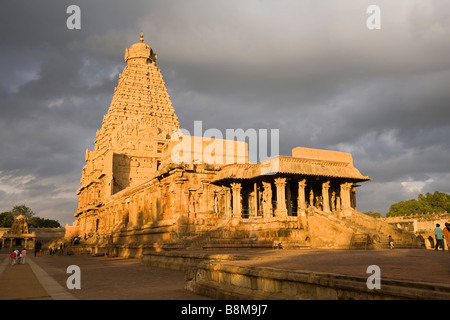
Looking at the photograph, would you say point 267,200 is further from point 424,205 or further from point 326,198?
point 424,205

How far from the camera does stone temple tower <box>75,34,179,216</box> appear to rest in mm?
70688

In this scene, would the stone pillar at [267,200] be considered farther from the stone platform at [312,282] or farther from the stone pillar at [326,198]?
the stone platform at [312,282]

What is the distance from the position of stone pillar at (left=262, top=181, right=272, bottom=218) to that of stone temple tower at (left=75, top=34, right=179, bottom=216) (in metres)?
37.7

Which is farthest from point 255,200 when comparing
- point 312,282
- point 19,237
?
point 19,237

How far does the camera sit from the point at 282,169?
1145 inches

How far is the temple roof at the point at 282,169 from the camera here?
2936cm

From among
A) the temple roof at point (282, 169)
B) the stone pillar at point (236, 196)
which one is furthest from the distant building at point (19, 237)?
the temple roof at point (282, 169)

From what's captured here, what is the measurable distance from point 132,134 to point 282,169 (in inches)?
2179

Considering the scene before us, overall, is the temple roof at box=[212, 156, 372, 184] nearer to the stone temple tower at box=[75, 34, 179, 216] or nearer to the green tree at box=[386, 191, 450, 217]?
the stone temple tower at box=[75, 34, 179, 216]

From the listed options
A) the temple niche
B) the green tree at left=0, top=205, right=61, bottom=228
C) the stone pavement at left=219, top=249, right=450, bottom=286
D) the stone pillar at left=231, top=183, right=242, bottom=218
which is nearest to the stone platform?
the stone pavement at left=219, top=249, right=450, bottom=286

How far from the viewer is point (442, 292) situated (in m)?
4.71
